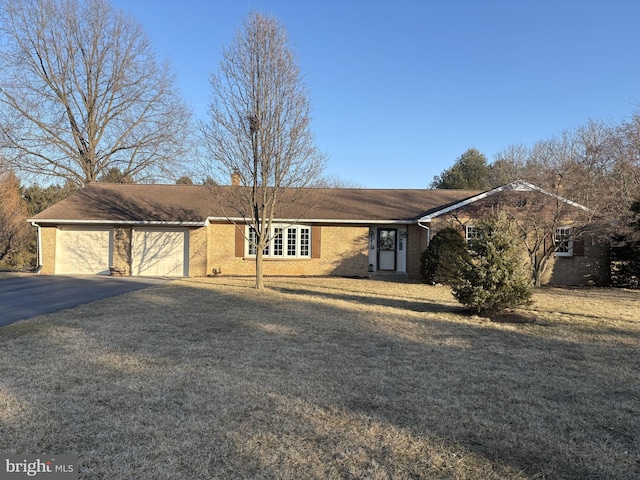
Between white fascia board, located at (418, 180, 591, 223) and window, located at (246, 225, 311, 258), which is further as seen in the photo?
window, located at (246, 225, 311, 258)

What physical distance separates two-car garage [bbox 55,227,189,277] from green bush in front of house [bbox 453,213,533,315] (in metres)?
12.8

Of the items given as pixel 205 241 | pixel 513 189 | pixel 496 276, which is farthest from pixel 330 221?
pixel 496 276

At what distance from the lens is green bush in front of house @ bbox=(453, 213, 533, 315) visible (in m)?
8.95

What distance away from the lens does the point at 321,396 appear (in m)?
4.42

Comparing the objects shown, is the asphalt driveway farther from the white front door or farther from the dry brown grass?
the white front door

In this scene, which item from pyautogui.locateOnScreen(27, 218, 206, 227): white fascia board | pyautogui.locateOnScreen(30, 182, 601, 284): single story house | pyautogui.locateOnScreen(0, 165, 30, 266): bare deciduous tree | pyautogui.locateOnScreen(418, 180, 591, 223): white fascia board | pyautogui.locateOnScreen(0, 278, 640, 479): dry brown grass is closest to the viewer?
pyautogui.locateOnScreen(0, 278, 640, 479): dry brown grass

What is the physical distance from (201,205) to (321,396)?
16.5 m

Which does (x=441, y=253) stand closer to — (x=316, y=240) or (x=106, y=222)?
(x=316, y=240)

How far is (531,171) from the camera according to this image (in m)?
15.3

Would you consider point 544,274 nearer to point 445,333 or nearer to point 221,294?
point 445,333

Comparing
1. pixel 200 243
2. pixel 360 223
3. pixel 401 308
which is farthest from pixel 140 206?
pixel 401 308

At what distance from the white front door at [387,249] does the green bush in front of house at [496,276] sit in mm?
10373

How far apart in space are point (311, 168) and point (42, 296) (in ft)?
26.7

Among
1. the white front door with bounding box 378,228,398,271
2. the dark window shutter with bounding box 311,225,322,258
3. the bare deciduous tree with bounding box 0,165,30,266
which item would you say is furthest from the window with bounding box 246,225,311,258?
the bare deciduous tree with bounding box 0,165,30,266
